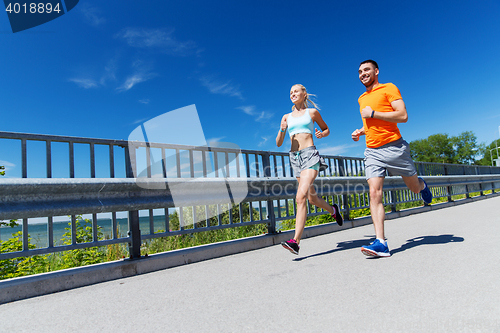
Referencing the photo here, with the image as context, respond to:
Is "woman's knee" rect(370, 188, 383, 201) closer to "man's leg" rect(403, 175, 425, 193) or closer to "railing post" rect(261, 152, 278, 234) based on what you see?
"man's leg" rect(403, 175, 425, 193)

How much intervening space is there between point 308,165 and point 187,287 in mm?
2234

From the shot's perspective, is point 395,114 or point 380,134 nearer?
point 395,114

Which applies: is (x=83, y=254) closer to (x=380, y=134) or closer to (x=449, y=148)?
(x=380, y=134)

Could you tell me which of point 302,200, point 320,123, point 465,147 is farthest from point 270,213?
point 465,147

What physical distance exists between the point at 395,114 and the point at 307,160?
1191 millimetres

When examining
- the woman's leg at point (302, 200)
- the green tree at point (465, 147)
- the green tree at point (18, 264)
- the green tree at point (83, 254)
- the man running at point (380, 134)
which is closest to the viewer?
the man running at point (380, 134)

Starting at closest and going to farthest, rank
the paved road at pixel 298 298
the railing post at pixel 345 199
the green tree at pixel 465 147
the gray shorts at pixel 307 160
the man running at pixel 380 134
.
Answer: the paved road at pixel 298 298, the man running at pixel 380 134, the gray shorts at pixel 307 160, the railing post at pixel 345 199, the green tree at pixel 465 147

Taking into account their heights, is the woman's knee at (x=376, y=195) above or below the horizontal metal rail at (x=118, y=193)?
below

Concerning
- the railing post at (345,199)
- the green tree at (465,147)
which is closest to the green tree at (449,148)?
the green tree at (465,147)

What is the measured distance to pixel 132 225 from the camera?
3824 millimetres

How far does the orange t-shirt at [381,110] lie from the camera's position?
3.97 m

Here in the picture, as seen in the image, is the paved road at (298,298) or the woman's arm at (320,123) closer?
the paved road at (298,298)

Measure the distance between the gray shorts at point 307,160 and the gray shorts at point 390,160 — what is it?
0.63 metres

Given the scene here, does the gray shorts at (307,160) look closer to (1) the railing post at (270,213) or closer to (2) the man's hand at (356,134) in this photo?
(2) the man's hand at (356,134)
